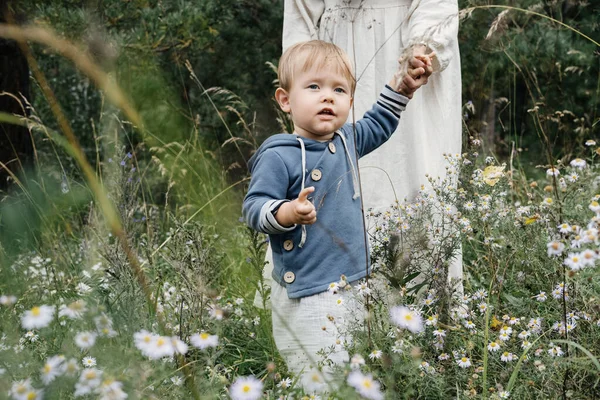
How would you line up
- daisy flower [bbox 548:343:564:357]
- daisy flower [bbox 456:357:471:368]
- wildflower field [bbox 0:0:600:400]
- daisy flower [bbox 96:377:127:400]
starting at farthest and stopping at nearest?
1. daisy flower [bbox 456:357:471:368]
2. daisy flower [bbox 548:343:564:357]
3. wildflower field [bbox 0:0:600:400]
4. daisy flower [bbox 96:377:127:400]

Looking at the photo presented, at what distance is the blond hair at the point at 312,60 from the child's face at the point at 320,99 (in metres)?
0.02

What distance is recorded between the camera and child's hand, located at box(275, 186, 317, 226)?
79.0 inches

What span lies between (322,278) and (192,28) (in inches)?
162

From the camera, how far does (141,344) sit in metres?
1.45

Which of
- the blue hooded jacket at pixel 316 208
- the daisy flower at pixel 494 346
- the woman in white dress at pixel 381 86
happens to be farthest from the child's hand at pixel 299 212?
the woman in white dress at pixel 381 86

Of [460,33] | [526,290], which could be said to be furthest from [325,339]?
[460,33]

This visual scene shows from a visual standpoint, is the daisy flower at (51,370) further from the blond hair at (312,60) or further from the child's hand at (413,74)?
the child's hand at (413,74)

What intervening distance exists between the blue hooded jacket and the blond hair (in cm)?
21

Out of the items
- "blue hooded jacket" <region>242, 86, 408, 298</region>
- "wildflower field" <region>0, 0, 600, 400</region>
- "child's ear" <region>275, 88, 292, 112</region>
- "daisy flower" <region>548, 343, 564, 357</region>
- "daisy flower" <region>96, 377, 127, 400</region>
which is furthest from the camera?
"child's ear" <region>275, 88, 292, 112</region>

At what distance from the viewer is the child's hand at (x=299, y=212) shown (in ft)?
6.59

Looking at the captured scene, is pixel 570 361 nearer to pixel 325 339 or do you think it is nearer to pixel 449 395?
pixel 449 395

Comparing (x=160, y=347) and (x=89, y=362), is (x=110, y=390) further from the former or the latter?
(x=89, y=362)

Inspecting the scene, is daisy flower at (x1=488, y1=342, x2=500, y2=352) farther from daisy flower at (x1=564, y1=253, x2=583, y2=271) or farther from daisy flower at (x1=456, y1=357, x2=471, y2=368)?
daisy flower at (x1=564, y1=253, x2=583, y2=271)

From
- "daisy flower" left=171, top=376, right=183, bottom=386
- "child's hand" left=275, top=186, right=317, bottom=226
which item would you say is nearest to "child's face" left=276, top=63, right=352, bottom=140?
"child's hand" left=275, top=186, right=317, bottom=226
